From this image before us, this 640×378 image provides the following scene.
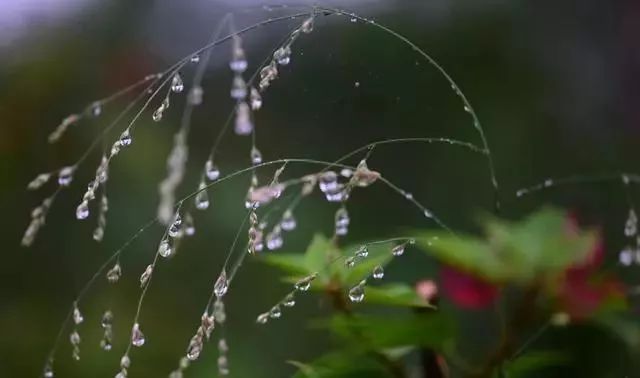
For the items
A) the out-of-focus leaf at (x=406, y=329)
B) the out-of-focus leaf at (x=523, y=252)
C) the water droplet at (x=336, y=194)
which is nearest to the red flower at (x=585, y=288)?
the out-of-focus leaf at (x=523, y=252)

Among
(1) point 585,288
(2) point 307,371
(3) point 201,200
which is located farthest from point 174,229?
(1) point 585,288

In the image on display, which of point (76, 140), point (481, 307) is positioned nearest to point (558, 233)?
point (481, 307)

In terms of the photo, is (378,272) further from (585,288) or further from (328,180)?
(585,288)

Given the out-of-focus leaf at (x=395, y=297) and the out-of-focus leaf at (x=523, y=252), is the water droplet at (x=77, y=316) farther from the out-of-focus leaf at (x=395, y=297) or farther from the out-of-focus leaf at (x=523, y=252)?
the out-of-focus leaf at (x=523, y=252)

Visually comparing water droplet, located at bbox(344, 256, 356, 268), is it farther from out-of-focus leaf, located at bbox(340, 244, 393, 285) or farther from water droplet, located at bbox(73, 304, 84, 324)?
water droplet, located at bbox(73, 304, 84, 324)

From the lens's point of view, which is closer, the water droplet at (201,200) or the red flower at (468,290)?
the water droplet at (201,200)

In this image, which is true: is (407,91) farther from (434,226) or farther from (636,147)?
(636,147)

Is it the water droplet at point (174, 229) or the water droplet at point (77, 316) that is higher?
the water droplet at point (174, 229)
